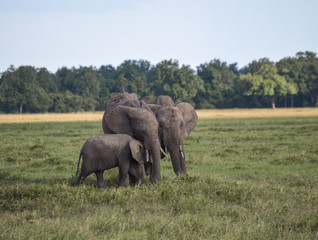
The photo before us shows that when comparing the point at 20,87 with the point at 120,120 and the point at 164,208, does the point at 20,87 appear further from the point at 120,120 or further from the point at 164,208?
the point at 164,208

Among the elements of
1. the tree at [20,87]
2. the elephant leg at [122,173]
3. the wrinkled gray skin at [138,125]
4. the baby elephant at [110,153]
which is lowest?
the elephant leg at [122,173]

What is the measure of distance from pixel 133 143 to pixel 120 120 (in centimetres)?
112

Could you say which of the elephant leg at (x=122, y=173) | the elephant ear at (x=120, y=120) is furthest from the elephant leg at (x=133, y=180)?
the elephant ear at (x=120, y=120)

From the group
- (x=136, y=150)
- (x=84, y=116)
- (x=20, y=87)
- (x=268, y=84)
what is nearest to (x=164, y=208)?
(x=136, y=150)

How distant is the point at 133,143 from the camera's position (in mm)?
9781

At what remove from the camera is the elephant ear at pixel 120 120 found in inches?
420

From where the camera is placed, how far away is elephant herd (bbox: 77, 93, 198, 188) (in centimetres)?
984

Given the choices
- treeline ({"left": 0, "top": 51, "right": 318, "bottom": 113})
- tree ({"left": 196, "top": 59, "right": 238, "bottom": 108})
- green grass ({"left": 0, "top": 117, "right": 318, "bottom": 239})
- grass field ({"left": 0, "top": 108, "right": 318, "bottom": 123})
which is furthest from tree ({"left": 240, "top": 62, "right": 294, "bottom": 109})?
green grass ({"left": 0, "top": 117, "right": 318, "bottom": 239})

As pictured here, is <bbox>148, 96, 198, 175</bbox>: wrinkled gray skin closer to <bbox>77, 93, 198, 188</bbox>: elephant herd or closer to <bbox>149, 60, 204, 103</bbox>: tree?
<bbox>77, 93, 198, 188</bbox>: elephant herd

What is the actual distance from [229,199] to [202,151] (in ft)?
32.2

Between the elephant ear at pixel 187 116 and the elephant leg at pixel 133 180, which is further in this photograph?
the elephant ear at pixel 187 116

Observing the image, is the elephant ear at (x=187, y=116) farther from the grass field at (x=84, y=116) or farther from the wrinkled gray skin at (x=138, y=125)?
the grass field at (x=84, y=116)

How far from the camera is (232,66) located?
160625 millimetres

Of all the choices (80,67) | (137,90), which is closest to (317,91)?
(137,90)
